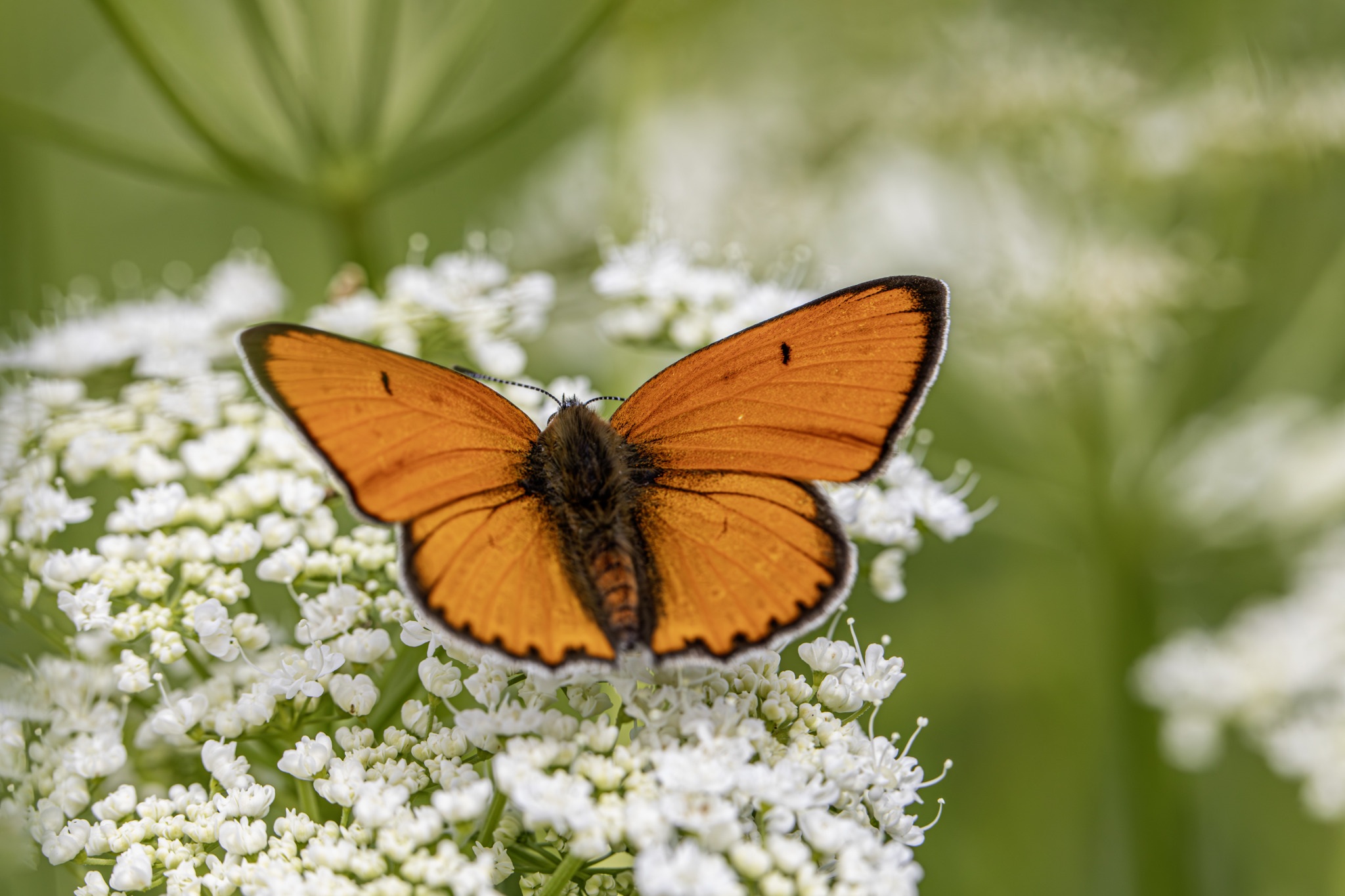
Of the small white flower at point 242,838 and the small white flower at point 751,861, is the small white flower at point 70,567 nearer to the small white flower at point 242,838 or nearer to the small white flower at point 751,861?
the small white flower at point 242,838

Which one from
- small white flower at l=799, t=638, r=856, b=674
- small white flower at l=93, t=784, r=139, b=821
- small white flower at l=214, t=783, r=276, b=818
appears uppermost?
small white flower at l=799, t=638, r=856, b=674

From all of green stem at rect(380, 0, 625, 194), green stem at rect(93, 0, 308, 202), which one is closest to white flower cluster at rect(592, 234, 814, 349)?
green stem at rect(380, 0, 625, 194)

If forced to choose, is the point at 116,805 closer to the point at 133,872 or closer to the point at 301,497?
the point at 133,872

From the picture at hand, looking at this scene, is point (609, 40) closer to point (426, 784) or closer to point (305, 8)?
point (305, 8)

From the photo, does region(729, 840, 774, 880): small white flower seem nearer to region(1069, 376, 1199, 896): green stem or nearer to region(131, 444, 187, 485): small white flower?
region(131, 444, 187, 485): small white flower

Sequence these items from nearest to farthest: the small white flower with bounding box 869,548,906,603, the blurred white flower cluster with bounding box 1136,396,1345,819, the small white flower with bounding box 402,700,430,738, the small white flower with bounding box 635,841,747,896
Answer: the small white flower with bounding box 635,841,747,896 → the small white flower with bounding box 402,700,430,738 → the small white flower with bounding box 869,548,906,603 → the blurred white flower cluster with bounding box 1136,396,1345,819

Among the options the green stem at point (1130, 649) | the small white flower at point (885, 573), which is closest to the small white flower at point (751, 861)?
the small white flower at point (885, 573)
